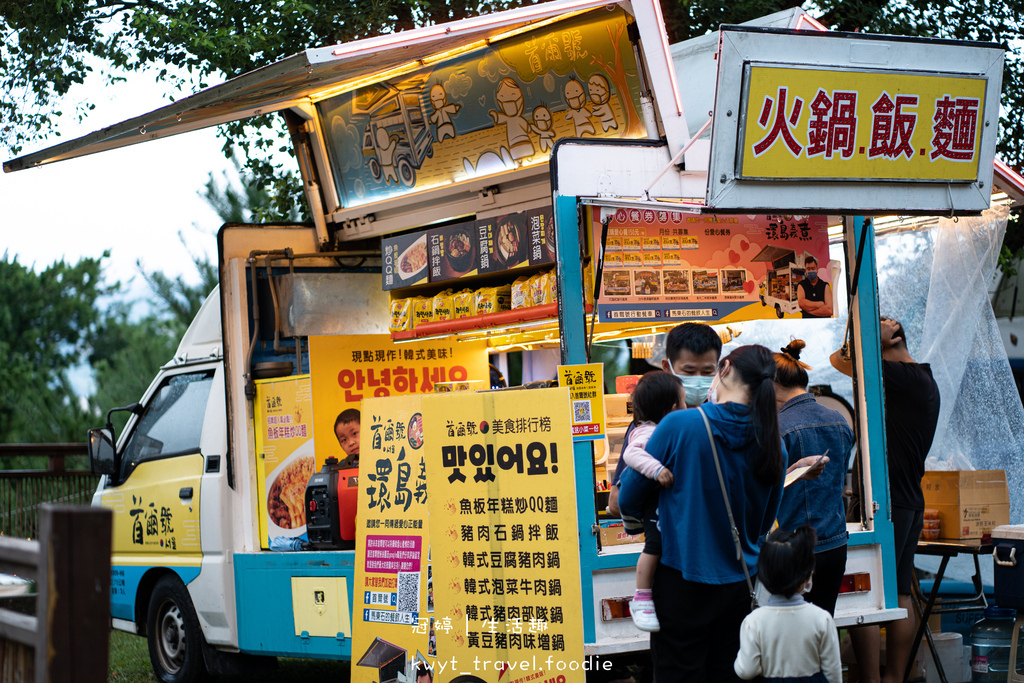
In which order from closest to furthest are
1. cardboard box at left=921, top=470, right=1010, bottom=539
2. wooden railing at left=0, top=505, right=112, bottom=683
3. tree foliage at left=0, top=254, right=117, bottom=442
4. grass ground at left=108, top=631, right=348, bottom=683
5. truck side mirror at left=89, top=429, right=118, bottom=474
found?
wooden railing at left=0, top=505, right=112, bottom=683
cardboard box at left=921, top=470, right=1010, bottom=539
truck side mirror at left=89, top=429, right=118, bottom=474
grass ground at left=108, top=631, right=348, bottom=683
tree foliage at left=0, top=254, right=117, bottom=442

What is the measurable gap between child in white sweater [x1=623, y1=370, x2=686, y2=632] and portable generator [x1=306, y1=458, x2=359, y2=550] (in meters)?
2.10

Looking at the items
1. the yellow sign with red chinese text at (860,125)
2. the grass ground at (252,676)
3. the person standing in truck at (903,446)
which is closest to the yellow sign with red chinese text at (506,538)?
the yellow sign with red chinese text at (860,125)

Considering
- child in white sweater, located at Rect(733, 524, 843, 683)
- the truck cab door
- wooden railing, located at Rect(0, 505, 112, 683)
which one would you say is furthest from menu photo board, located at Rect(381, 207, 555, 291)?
wooden railing, located at Rect(0, 505, 112, 683)

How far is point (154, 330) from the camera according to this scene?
24469 mm

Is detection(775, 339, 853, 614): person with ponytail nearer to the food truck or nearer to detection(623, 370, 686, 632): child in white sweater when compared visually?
the food truck

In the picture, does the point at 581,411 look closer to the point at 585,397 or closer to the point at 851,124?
the point at 585,397

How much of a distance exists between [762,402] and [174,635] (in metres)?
4.91

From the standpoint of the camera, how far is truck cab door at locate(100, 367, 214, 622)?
6809mm

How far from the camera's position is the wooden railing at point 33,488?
1067 centimetres

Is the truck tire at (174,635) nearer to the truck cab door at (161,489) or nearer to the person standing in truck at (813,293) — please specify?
the truck cab door at (161,489)

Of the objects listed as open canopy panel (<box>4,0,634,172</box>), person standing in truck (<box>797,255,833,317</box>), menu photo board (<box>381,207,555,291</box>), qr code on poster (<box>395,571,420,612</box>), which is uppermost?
open canopy panel (<box>4,0,634,172</box>)

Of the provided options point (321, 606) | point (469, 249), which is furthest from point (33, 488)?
point (469, 249)

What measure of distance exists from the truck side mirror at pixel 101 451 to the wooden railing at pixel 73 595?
5072mm

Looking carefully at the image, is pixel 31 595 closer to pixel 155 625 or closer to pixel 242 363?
pixel 242 363
